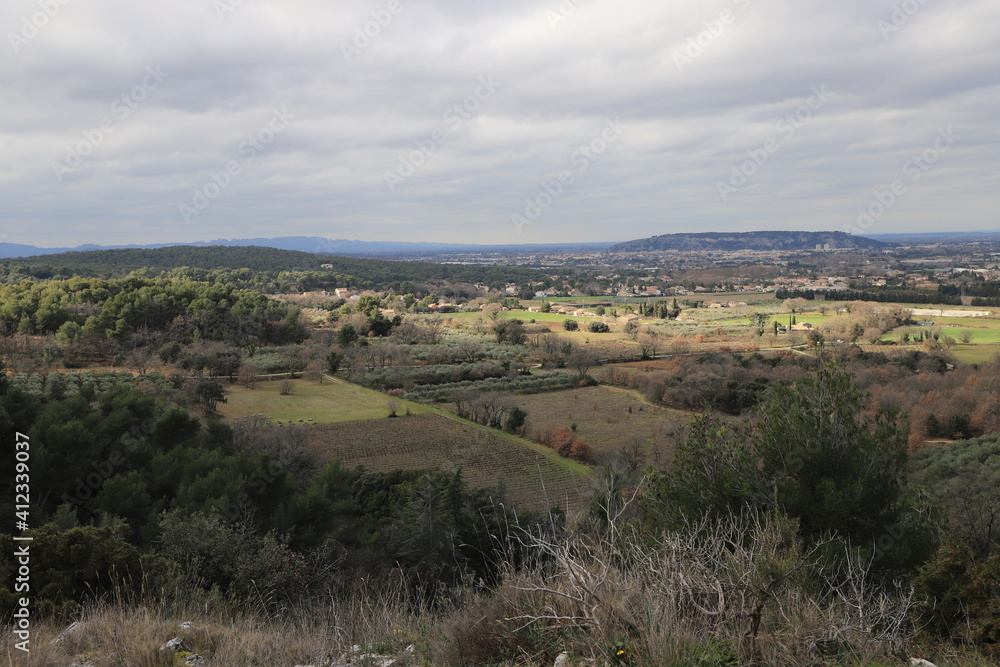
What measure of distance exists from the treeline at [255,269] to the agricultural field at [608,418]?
57.6 meters

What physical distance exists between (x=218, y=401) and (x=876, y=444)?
33859 mm

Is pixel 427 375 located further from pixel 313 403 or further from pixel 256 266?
pixel 256 266

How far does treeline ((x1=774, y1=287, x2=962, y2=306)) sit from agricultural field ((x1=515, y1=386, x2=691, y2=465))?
52.6m

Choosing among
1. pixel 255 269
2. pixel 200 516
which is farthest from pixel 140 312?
pixel 255 269

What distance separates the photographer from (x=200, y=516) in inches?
374

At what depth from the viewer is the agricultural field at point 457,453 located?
24234 mm

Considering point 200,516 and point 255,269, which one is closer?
point 200,516

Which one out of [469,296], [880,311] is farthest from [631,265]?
[880,311]

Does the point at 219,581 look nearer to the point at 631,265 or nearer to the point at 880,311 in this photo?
the point at 880,311

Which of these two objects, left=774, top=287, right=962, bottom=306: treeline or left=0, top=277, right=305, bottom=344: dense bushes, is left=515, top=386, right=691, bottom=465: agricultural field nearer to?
left=0, top=277, right=305, bottom=344: dense bushes

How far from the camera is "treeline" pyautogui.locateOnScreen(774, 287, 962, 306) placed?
73.8 m

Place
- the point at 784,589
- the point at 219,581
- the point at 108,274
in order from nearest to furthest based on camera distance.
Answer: the point at 784,589
the point at 219,581
the point at 108,274

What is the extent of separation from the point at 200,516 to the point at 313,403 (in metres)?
29.1

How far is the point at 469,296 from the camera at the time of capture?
100 m
